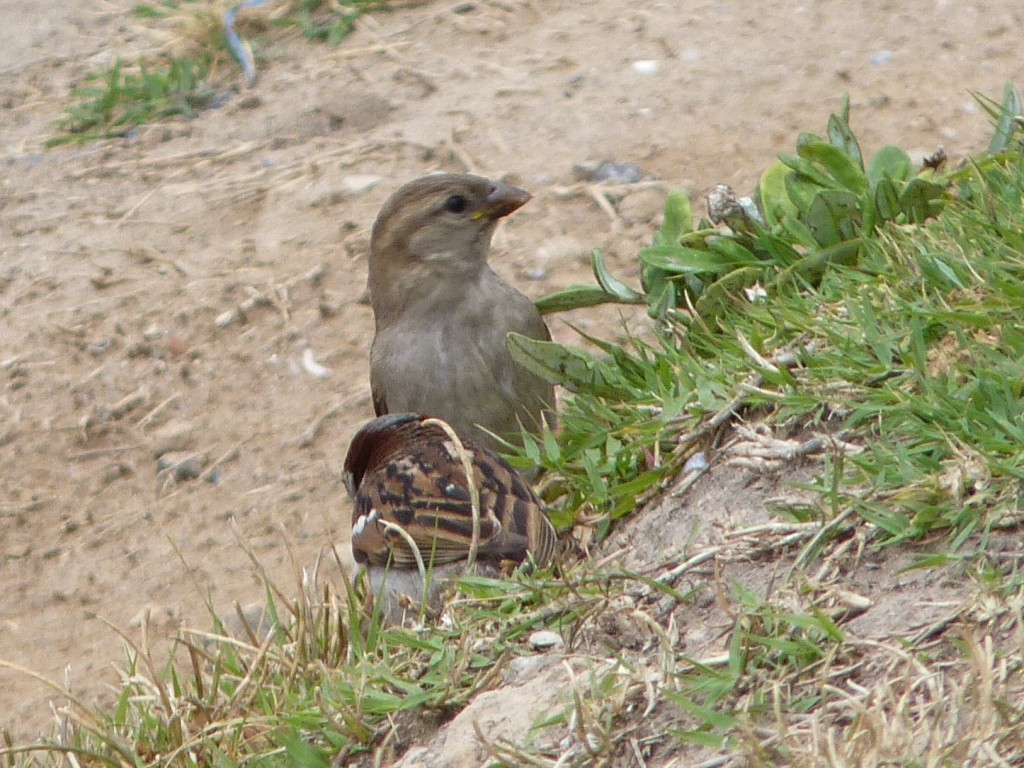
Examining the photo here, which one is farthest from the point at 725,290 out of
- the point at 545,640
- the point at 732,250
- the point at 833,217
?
the point at 545,640

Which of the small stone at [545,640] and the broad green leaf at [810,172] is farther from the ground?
the broad green leaf at [810,172]

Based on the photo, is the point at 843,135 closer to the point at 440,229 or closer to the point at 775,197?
the point at 775,197

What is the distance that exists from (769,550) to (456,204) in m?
2.37

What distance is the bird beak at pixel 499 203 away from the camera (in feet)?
17.5

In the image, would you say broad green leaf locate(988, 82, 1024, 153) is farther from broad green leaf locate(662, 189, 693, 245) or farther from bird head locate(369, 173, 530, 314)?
bird head locate(369, 173, 530, 314)

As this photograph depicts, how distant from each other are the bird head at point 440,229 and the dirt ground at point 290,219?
2.33 ft

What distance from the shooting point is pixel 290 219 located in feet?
22.9

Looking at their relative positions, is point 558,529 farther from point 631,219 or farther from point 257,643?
point 631,219

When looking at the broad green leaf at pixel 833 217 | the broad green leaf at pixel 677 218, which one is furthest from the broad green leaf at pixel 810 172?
the broad green leaf at pixel 677 218

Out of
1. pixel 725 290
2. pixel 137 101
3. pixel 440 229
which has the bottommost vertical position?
pixel 137 101

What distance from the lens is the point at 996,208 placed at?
3977mm

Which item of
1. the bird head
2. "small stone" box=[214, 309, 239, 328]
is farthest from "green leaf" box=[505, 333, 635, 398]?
"small stone" box=[214, 309, 239, 328]

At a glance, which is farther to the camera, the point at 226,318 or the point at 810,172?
the point at 226,318

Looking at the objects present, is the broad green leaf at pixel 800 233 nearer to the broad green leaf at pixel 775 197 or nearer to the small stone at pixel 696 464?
the broad green leaf at pixel 775 197
